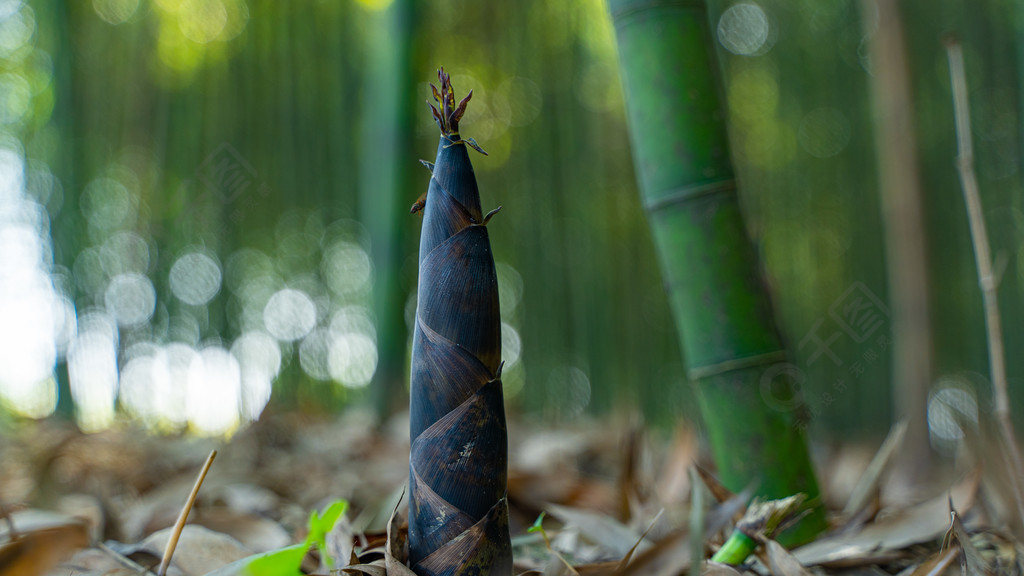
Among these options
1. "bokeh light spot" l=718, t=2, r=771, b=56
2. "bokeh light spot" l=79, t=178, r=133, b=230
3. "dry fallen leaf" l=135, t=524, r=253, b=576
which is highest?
"bokeh light spot" l=718, t=2, r=771, b=56

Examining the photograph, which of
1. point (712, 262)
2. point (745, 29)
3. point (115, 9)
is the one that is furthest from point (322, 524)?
point (745, 29)

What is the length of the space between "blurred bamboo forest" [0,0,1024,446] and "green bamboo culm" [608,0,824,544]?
1.24 metres

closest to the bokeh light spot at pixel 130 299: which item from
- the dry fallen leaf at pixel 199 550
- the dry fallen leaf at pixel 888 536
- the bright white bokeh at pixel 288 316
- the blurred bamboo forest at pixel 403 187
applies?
the blurred bamboo forest at pixel 403 187

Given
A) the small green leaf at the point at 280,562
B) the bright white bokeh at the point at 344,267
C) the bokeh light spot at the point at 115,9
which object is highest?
the bokeh light spot at the point at 115,9

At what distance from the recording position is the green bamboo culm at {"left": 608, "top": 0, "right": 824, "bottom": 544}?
75 cm

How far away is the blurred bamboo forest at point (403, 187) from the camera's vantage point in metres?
2.14

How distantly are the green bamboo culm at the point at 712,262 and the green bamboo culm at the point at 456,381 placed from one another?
1.11 feet

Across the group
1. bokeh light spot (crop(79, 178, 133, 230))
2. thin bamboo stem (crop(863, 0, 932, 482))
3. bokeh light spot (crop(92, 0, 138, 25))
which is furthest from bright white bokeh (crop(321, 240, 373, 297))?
thin bamboo stem (crop(863, 0, 932, 482))

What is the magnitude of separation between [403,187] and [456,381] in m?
1.56

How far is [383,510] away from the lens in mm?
878

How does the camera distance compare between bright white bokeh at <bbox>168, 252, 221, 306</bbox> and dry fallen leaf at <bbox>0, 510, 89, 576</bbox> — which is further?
bright white bokeh at <bbox>168, 252, 221, 306</bbox>

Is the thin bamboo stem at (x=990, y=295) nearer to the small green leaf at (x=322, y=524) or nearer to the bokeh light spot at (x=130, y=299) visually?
the small green leaf at (x=322, y=524)

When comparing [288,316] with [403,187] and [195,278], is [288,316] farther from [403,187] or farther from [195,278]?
[403,187]

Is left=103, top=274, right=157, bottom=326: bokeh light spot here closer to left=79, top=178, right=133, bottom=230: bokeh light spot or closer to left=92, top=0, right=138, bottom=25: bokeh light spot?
left=79, top=178, right=133, bottom=230: bokeh light spot
